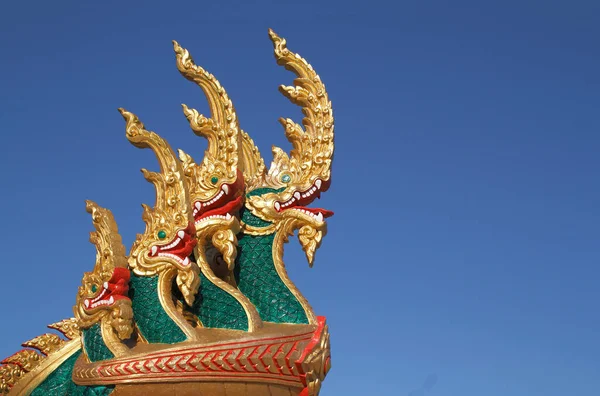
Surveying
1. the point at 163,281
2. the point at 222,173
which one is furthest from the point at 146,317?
the point at 222,173

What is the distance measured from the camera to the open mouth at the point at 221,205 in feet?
39.0

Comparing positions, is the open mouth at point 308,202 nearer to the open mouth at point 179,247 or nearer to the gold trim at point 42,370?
the open mouth at point 179,247

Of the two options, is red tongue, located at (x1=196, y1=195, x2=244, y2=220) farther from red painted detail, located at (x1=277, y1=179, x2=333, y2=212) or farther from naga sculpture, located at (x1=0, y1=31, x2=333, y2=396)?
red painted detail, located at (x1=277, y1=179, x2=333, y2=212)

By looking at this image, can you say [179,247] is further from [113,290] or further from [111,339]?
[111,339]

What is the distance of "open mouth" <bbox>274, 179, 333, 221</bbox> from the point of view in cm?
1234

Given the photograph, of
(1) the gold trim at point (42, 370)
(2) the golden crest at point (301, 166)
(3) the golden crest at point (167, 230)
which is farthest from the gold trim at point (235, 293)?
(1) the gold trim at point (42, 370)

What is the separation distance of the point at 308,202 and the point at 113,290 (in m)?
3.20

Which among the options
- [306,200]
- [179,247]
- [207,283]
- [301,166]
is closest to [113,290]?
[179,247]

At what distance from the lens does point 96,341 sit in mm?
10664

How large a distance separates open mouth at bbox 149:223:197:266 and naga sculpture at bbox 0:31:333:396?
0.02 m

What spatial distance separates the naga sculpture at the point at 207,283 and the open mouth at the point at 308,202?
2cm

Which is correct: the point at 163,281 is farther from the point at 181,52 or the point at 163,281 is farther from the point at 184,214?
the point at 181,52

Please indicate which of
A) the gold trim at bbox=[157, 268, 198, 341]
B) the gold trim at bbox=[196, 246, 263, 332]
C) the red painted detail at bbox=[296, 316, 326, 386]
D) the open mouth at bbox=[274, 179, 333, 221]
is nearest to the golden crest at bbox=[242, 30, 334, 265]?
the open mouth at bbox=[274, 179, 333, 221]

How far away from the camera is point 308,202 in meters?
12.6
